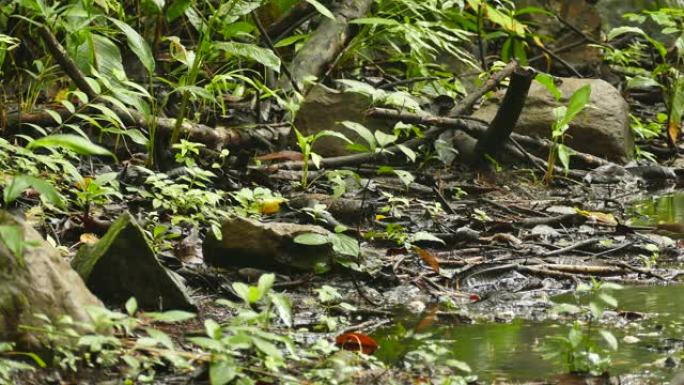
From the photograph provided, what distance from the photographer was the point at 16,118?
16.0 feet

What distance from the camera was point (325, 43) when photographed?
6465mm

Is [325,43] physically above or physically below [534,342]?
above

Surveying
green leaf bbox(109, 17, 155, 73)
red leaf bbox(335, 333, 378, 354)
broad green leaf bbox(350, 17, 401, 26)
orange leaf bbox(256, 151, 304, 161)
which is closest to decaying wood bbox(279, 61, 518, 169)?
orange leaf bbox(256, 151, 304, 161)

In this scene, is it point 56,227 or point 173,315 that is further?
point 56,227

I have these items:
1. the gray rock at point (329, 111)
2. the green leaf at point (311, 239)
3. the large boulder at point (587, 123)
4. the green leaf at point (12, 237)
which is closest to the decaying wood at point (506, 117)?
the large boulder at point (587, 123)

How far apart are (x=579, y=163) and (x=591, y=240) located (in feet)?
6.78

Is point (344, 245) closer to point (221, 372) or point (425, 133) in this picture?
point (221, 372)

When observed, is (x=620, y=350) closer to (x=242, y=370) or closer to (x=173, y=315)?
(x=242, y=370)

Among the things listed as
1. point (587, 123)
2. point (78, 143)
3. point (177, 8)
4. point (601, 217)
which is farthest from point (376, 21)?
point (78, 143)

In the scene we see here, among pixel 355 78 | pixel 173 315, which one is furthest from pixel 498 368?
pixel 355 78

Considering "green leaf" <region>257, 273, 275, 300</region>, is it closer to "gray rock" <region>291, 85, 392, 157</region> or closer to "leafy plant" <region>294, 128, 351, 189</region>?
"leafy plant" <region>294, 128, 351, 189</region>

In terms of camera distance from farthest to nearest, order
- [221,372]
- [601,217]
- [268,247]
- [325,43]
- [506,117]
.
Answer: [325,43] → [506,117] → [601,217] → [268,247] → [221,372]

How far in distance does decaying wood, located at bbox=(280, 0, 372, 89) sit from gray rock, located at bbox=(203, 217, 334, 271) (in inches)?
94.7

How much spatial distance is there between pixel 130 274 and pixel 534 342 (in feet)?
3.85
